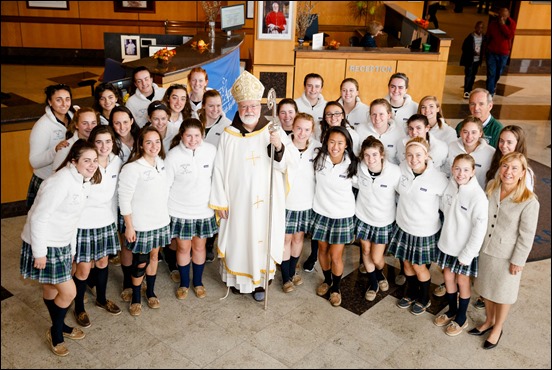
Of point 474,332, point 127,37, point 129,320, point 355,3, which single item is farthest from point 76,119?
point 355,3

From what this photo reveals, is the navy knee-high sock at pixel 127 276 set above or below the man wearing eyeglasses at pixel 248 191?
below

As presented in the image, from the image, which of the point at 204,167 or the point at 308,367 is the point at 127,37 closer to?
the point at 204,167

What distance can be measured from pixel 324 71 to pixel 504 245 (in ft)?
19.1

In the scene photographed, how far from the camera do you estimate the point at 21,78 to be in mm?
11203

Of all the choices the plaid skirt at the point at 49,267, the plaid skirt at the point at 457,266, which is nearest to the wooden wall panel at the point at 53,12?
the plaid skirt at the point at 49,267

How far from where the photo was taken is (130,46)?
28.5 feet

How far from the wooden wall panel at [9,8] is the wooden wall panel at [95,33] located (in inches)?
51.7

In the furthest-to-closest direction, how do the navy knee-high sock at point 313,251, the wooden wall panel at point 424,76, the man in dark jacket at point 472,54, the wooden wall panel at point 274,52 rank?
the man in dark jacket at point 472,54
the wooden wall panel at point 424,76
the wooden wall panel at point 274,52
the navy knee-high sock at point 313,251

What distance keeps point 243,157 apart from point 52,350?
1.88 meters

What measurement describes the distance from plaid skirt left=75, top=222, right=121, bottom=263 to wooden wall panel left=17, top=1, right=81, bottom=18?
30.6 ft

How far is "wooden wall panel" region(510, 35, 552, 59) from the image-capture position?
13.3 meters

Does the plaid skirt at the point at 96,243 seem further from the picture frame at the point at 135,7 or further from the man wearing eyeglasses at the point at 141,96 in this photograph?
the picture frame at the point at 135,7

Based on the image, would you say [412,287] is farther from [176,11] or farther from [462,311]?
[176,11]

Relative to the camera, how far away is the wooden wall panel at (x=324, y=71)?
31.2 ft
